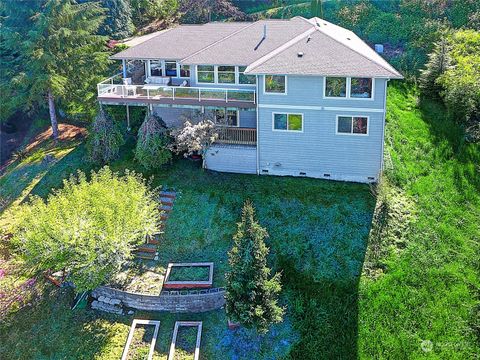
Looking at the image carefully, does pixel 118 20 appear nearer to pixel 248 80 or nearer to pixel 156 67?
pixel 156 67

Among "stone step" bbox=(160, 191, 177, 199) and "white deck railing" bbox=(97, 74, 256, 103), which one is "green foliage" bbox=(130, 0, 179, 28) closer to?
"white deck railing" bbox=(97, 74, 256, 103)

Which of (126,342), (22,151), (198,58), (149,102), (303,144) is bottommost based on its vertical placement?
(126,342)

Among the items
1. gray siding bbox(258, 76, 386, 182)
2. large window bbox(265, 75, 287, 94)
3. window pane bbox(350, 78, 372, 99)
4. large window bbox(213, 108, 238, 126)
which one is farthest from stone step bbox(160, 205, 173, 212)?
window pane bbox(350, 78, 372, 99)

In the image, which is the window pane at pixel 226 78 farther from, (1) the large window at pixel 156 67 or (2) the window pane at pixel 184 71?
(1) the large window at pixel 156 67

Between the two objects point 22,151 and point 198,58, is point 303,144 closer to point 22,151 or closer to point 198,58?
point 198,58

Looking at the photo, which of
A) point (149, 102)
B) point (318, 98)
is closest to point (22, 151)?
point (149, 102)

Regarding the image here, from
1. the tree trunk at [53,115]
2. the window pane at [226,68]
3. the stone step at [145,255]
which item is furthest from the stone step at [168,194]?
the tree trunk at [53,115]

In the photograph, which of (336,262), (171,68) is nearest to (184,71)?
(171,68)
